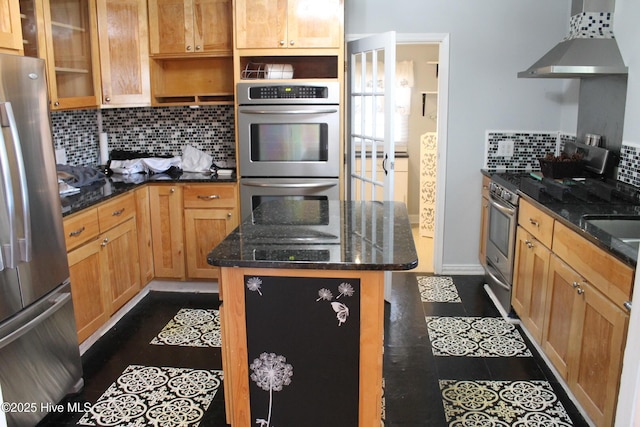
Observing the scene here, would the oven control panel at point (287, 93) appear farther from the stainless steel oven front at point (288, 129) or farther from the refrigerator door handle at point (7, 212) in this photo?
the refrigerator door handle at point (7, 212)

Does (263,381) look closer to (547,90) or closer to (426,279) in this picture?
(426,279)

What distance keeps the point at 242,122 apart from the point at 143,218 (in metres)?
0.98

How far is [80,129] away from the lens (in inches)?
162

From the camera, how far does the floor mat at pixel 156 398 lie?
248 cm

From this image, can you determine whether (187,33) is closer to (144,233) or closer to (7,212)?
(144,233)

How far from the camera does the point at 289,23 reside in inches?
147

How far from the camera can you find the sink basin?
2.56m

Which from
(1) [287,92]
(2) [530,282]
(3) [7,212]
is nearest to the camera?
(3) [7,212]

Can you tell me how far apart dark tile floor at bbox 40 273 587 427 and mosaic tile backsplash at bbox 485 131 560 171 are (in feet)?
3.55

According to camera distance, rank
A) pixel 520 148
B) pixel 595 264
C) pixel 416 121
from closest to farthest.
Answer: pixel 595 264 → pixel 520 148 → pixel 416 121

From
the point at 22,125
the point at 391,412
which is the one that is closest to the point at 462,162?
the point at 391,412

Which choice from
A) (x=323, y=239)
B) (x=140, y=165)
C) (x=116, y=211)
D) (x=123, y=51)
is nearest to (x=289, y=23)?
(x=123, y=51)

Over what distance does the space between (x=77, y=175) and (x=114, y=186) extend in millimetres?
235

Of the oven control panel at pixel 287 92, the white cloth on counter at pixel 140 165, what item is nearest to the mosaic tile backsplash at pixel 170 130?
the white cloth on counter at pixel 140 165
